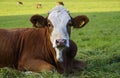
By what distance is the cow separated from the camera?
7613mm

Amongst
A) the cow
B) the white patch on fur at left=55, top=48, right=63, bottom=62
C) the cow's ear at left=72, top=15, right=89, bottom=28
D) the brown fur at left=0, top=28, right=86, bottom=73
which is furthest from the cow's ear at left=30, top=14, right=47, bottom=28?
the white patch on fur at left=55, top=48, right=63, bottom=62

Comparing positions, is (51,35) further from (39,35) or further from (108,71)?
(108,71)

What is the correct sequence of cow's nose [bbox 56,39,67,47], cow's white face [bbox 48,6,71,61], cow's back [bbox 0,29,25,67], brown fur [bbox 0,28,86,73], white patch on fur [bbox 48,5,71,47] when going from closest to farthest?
1. cow's nose [bbox 56,39,67,47]
2. cow's white face [bbox 48,6,71,61]
3. white patch on fur [bbox 48,5,71,47]
4. brown fur [bbox 0,28,86,73]
5. cow's back [bbox 0,29,25,67]

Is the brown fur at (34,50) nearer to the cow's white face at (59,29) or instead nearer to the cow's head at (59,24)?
the cow's head at (59,24)

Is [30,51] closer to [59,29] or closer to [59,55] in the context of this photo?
[59,55]

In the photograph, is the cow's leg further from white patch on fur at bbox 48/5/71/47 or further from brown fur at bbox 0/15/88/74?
white patch on fur at bbox 48/5/71/47

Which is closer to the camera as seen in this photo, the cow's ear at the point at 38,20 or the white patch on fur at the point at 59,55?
the white patch on fur at the point at 59,55

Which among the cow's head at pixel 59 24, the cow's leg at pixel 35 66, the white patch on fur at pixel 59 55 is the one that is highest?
the cow's head at pixel 59 24

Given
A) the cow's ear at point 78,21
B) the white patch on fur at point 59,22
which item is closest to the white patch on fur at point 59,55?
the white patch on fur at point 59,22

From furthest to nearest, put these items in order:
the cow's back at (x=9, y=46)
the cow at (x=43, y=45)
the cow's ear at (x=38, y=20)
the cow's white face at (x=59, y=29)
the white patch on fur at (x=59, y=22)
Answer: the cow's back at (x=9, y=46)
the cow's ear at (x=38, y=20)
the cow at (x=43, y=45)
the white patch on fur at (x=59, y=22)
the cow's white face at (x=59, y=29)

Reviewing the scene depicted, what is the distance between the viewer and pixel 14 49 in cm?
850

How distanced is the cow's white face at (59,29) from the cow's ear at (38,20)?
0.74 feet

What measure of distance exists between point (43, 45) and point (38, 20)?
56 cm

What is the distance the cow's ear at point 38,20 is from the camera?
321 inches
